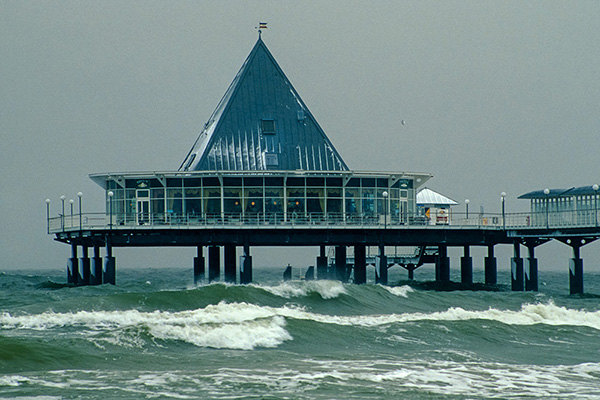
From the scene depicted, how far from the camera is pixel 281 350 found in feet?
106

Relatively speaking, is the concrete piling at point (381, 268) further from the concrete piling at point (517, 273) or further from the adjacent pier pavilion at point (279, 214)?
the concrete piling at point (517, 273)

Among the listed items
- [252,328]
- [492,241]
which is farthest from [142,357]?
[492,241]

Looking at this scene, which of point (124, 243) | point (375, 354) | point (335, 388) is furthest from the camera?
point (124, 243)

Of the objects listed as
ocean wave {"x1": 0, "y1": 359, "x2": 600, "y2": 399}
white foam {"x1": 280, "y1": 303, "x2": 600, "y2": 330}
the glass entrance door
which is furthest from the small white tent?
ocean wave {"x1": 0, "y1": 359, "x2": 600, "y2": 399}

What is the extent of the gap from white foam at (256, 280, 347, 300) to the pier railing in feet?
30.7

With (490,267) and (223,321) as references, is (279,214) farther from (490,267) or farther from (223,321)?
(223,321)

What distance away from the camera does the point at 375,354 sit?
103 feet

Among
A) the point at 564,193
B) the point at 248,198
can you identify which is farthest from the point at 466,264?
the point at 248,198

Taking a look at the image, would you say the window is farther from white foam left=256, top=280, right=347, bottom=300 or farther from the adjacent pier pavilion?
white foam left=256, top=280, right=347, bottom=300

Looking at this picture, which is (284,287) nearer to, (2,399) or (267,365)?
(267,365)

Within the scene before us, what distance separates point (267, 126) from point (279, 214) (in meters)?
9.87

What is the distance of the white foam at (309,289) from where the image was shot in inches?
1964

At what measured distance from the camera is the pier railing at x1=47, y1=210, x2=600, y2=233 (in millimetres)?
60500

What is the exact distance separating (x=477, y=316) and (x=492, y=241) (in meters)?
23.1
